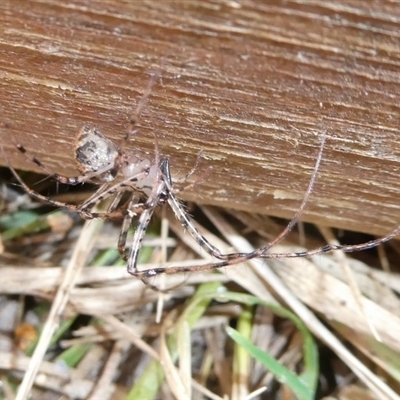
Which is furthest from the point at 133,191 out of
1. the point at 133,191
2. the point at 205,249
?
the point at 205,249

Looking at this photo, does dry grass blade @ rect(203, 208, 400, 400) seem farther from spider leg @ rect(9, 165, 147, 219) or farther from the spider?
spider leg @ rect(9, 165, 147, 219)

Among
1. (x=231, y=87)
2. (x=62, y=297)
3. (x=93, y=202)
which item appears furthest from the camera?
(x=62, y=297)

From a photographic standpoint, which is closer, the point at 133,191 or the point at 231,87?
the point at 231,87

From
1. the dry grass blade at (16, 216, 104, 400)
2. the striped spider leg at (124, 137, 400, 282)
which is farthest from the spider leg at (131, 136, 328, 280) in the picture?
the dry grass blade at (16, 216, 104, 400)

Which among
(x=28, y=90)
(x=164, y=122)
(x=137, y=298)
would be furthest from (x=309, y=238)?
(x=28, y=90)

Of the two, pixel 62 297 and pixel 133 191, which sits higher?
pixel 133 191

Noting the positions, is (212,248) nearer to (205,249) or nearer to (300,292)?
(205,249)

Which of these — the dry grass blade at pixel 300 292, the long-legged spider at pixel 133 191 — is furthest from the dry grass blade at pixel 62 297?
Answer: the dry grass blade at pixel 300 292

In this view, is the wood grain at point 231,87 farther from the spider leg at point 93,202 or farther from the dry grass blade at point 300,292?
the dry grass blade at point 300,292

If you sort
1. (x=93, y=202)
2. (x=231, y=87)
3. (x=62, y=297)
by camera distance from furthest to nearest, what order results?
(x=62, y=297)
(x=93, y=202)
(x=231, y=87)
